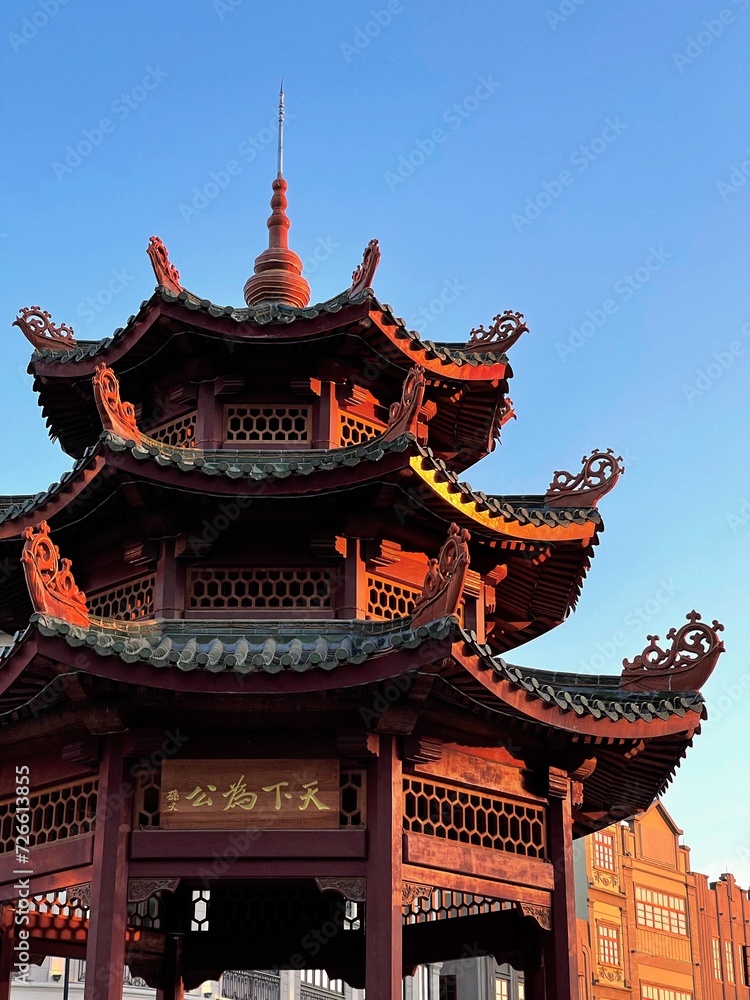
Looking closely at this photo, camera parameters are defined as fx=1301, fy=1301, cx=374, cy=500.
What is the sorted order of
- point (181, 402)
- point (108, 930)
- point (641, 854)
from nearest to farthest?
point (108, 930), point (181, 402), point (641, 854)

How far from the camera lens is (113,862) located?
14.2 metres

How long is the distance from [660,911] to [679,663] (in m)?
48.7

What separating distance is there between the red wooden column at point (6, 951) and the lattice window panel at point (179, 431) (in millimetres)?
6722

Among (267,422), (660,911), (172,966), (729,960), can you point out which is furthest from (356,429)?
(729,960)

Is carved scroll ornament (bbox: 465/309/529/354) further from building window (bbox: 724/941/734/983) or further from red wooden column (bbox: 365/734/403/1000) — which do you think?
building window (bbox: 724/941/734/983)

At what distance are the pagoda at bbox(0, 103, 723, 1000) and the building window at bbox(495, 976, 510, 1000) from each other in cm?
3825

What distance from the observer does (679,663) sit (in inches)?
659

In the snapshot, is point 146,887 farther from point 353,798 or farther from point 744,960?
point 744,960

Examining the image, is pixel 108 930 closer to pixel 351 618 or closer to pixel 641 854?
pixel 351 618

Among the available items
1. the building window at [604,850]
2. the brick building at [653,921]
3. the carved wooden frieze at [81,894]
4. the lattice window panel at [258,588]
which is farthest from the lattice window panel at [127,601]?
the building window at [604,850]

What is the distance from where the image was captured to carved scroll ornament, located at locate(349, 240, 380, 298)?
58.5 feet

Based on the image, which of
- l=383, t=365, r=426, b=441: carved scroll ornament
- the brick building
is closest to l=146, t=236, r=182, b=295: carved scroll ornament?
l=383, t=365, r=426, b=441: carved scroll ornament

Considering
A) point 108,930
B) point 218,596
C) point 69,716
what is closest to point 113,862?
point 108,930

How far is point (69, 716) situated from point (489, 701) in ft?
15.9
